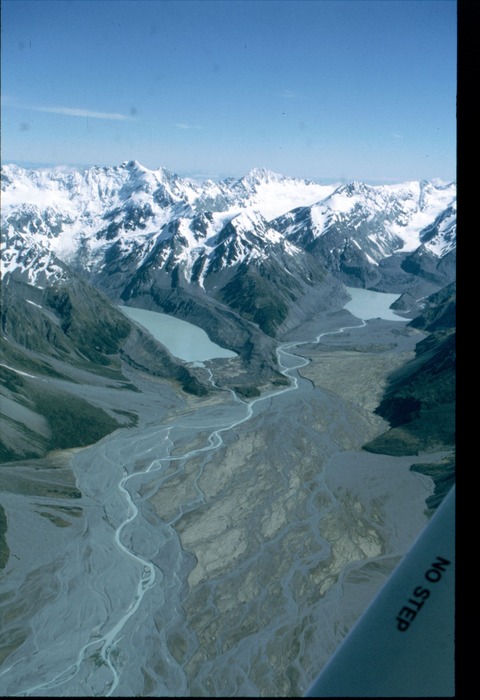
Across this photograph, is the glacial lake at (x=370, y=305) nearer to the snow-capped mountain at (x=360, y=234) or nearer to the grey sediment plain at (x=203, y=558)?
the snow-capped mountain at (x=360, y=234)

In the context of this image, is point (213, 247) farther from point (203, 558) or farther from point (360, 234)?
point (203, 558)

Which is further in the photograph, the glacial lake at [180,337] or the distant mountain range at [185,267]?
the glacial lake at [180,337]

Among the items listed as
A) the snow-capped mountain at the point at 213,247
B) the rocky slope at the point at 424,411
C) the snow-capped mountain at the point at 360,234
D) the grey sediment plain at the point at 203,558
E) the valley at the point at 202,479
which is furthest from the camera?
the snow-capped mountain at the point at 360,234

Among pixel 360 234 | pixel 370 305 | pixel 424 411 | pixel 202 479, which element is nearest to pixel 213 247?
pixel 370 305

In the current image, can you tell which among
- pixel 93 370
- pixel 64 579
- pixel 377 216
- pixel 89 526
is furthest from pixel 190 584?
pixel 377 216

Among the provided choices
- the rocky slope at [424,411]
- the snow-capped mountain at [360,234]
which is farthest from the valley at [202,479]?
the snow-capped mountain at [360,234]

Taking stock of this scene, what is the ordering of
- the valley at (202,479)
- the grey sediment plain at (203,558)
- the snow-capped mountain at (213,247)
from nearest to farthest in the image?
the grey sediment plain at (203,558) < the valley at (202,479) < the snow-capped mountain at (213,247)

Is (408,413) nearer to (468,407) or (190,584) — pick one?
(190,584)
